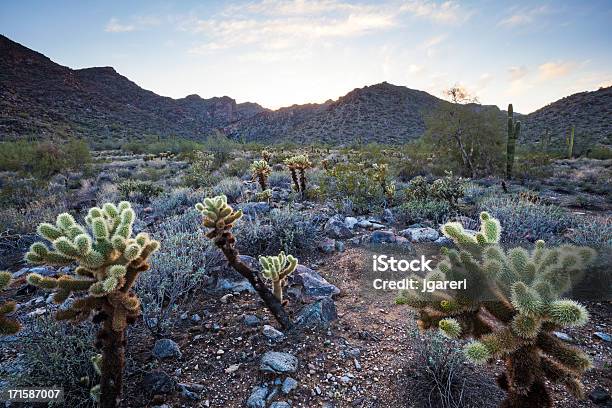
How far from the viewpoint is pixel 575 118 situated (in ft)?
107

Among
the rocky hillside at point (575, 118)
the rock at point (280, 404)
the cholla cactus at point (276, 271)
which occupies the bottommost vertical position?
the rock at point (280, 404)

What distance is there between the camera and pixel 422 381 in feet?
8.51

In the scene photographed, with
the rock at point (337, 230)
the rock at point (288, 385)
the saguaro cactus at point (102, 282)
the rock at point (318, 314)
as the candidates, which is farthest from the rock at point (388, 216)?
the saguaro cactus at point (102, 282)

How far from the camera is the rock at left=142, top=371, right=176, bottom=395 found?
102 inches

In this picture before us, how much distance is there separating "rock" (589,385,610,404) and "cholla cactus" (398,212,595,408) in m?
0.62

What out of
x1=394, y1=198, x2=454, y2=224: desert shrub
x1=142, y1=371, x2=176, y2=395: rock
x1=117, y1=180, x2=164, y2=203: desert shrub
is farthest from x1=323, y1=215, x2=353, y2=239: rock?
x1=117, y1=180, x2=164, y2=203: desert shrub

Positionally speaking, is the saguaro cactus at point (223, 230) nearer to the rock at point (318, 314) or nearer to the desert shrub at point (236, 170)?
the rock at point (318, 314)

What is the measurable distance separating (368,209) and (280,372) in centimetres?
533

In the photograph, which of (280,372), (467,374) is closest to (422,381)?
(467,374)

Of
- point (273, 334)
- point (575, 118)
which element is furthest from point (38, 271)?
point (575, 118)

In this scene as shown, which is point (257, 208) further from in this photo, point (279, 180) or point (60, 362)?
point (60, 362)

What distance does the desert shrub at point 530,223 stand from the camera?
17.9ft

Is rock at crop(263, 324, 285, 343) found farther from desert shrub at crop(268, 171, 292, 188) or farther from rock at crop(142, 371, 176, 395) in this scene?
desert shrub at crop(268, 171, 292, 188)

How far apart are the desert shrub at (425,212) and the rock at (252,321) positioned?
4277 millimetres
